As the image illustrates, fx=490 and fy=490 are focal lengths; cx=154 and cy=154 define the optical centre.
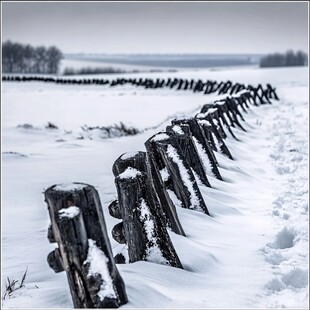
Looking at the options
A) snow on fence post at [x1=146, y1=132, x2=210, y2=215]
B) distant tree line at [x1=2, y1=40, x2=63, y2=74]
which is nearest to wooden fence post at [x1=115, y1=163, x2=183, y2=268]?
snow on fence post at [x1=146, y1=132, x2=210, y2=215]

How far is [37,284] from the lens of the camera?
2.87m

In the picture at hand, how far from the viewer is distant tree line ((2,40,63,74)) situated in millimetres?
101000

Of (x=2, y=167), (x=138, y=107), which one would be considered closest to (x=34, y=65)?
(x=138, y=107)

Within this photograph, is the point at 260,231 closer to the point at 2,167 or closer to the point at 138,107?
the point at 2,167

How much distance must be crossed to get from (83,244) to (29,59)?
373ft

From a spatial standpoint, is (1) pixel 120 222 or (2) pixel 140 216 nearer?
(2) pixel 140 216

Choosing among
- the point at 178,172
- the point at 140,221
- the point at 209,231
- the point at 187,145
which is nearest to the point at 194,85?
the point at 187,145

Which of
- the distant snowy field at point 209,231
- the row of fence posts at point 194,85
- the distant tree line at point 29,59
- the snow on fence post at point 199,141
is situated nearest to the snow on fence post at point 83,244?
the distant snowy field at point 209,231

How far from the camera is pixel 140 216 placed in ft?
9.17

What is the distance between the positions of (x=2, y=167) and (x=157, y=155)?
12.6ft

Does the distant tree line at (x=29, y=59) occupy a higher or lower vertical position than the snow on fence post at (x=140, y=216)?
higher

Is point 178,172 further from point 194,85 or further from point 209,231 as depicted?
point 194,85

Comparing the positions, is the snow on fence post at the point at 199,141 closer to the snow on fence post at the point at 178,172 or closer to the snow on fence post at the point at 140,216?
the snow on fence post at the point at 178,172

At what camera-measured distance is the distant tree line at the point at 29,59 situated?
3976 inches
